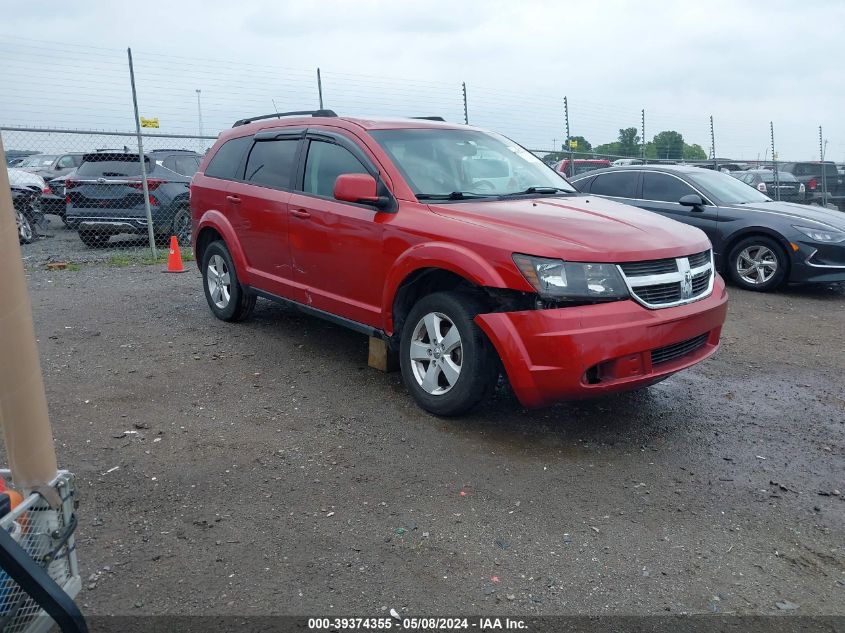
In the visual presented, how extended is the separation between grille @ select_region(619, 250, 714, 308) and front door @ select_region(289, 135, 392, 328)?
1.64m

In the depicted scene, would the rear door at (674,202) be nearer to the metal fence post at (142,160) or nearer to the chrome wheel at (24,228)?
the metal fence post at (142,160)

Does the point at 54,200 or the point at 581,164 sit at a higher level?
the point at 581,164

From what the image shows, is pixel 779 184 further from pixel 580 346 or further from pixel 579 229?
pixel 580 346

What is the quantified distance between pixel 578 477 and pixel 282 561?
163 cm

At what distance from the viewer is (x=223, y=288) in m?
6.85

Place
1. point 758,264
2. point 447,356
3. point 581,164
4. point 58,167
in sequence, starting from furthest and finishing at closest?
point 58,167
point 581,164
point 758,264
point 447,356

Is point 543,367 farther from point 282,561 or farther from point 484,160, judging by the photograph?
point 484,160

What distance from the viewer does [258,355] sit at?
591 cm

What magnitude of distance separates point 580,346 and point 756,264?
20.2 ft

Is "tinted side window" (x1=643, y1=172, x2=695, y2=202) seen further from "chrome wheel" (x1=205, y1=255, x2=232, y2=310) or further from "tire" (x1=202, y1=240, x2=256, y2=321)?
"chrome wheel" (x1=205, y1=255, x2=232, y2=310)

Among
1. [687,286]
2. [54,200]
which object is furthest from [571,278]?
[54,200]

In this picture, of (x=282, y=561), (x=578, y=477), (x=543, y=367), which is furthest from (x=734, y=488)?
(x=282, y=561)

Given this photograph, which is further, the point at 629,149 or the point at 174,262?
the point at 629,149

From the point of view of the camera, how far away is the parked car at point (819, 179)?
19609mm
